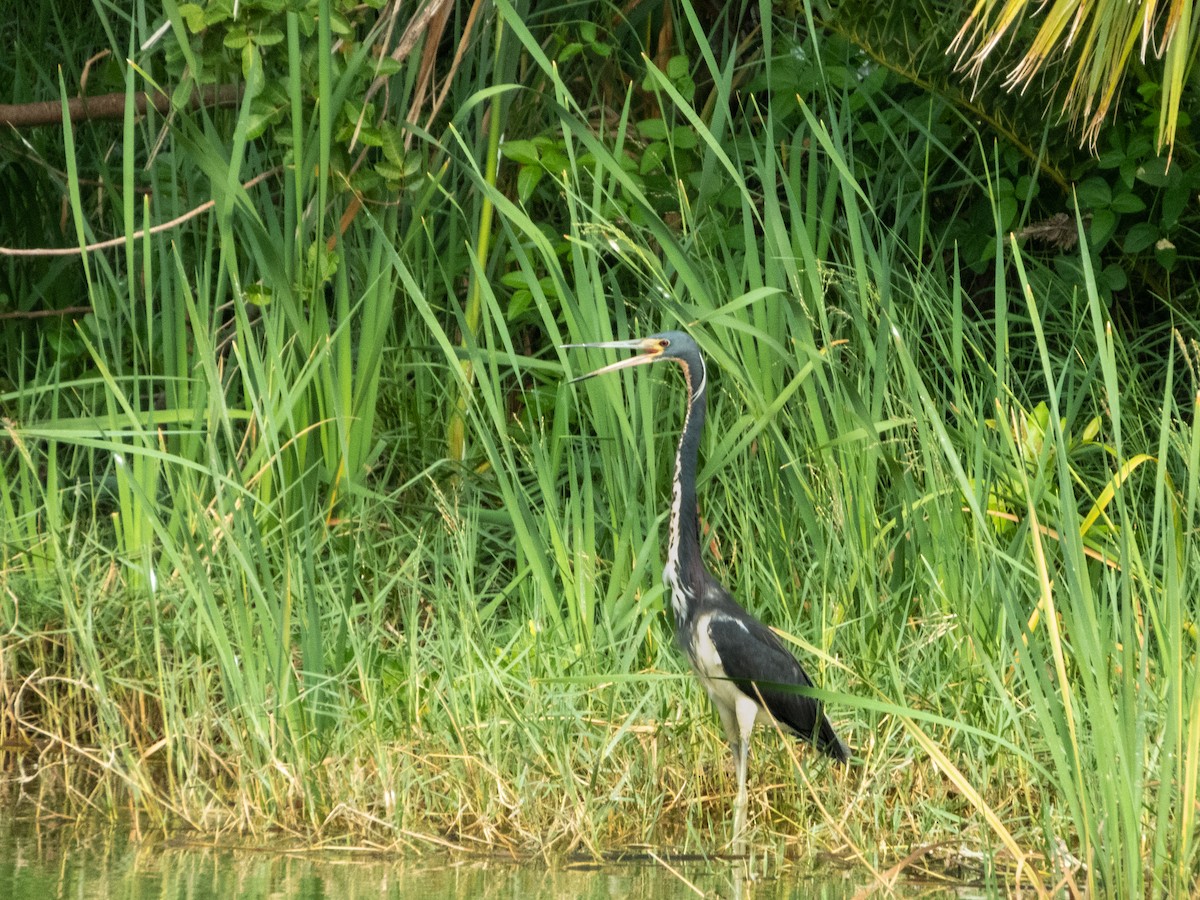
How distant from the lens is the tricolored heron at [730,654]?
3.20 m

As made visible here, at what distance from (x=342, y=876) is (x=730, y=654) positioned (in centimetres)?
85

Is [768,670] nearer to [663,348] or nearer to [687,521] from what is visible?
[687,521]

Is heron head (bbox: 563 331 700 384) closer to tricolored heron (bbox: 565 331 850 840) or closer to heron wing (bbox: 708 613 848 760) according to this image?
tricolored heron (bbox: 565 331 850 840)

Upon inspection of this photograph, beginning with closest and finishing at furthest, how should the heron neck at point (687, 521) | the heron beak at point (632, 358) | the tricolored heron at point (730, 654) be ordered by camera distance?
1. the tricolored heron at point (730, 654)
2. the heron neck at point (687, 521)
3. the heron beak at point (632, 358)

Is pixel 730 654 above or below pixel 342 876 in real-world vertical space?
above

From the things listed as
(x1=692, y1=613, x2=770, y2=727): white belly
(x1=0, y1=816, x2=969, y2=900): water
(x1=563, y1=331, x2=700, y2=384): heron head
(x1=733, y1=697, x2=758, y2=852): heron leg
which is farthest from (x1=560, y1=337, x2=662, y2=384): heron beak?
(x1=0, y1=816, x2=969, y2=900): water

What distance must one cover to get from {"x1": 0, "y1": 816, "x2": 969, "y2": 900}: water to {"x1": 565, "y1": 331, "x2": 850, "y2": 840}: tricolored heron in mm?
241

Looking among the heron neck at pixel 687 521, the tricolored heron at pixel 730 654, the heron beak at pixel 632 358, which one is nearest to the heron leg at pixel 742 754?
the tricolored heron at pixel 730 654

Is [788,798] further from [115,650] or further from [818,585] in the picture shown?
[115,650]

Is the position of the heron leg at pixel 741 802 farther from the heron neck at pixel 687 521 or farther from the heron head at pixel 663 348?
the heron head at pixel 663 348

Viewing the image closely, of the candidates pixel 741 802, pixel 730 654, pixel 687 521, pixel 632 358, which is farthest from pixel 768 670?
pixel 632 358

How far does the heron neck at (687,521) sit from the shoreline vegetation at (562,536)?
127 mm

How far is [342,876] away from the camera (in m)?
2.88

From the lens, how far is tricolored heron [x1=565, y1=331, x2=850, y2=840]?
3.20 metres
